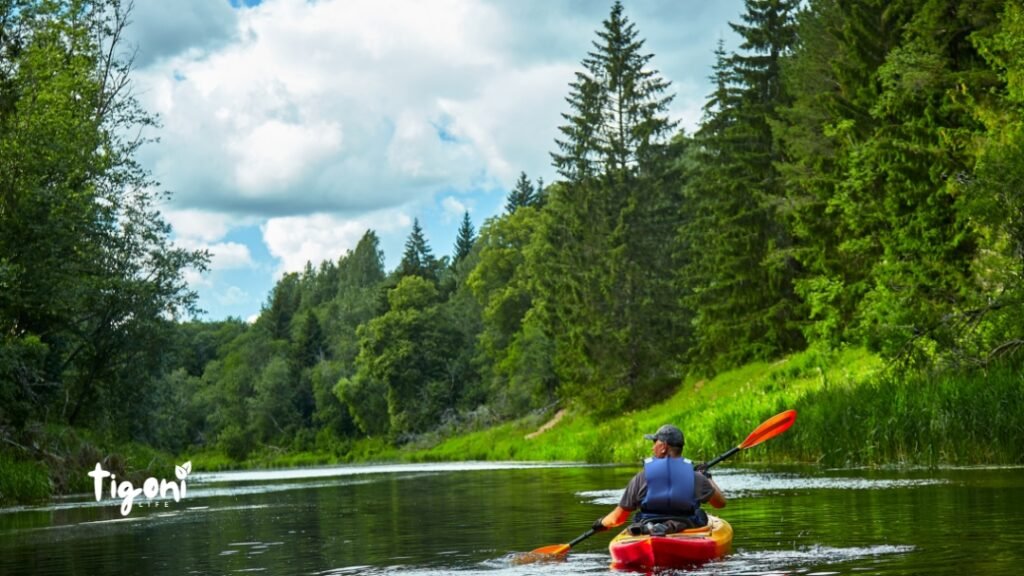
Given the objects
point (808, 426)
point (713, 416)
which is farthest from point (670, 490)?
point (713, 416)

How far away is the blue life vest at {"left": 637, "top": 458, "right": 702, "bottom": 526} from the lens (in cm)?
1223

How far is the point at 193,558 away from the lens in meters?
14.9

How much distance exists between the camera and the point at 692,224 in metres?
53.8

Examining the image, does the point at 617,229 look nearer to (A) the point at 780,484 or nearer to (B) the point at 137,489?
(B) the point at 137,489

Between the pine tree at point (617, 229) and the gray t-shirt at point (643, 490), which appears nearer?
the gray t-shirt at point (643, 490)

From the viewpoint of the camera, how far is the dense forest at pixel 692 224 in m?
28.0

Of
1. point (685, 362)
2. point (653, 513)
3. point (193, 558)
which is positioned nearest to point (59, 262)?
point (193, 558)

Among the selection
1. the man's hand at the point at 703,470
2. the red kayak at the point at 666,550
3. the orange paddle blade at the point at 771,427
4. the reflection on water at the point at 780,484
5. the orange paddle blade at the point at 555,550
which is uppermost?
the orange paddle blade at the point at 771,427

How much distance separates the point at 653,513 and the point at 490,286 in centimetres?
8264

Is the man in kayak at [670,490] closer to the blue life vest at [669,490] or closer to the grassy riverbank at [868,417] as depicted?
the blue life vest at [669,490]

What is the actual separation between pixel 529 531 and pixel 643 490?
14.2 feet

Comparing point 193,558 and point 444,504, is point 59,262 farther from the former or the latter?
point 193,558

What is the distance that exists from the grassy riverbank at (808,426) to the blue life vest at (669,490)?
447 inches

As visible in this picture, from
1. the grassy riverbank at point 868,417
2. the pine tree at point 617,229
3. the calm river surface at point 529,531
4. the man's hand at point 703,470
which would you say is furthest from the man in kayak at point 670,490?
the pine tree at point 617,229
